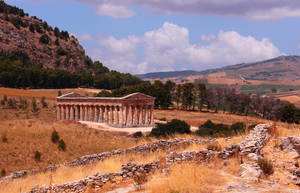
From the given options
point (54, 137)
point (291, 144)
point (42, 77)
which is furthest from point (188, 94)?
point (291, 144)

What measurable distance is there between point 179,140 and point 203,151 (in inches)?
197

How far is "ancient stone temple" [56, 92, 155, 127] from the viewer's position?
2906 inches

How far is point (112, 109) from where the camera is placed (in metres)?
77.0

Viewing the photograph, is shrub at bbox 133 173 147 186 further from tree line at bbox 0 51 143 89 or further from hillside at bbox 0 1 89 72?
hillside at bbox 0 1 89 72

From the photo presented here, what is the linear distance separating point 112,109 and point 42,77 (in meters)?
51.9

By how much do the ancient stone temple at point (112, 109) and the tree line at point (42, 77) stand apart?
121ft

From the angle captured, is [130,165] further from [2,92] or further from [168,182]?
[2,92]

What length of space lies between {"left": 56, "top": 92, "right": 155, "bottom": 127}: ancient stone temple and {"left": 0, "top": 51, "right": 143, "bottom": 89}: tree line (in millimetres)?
37032

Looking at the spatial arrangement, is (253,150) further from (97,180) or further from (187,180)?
(97,180)

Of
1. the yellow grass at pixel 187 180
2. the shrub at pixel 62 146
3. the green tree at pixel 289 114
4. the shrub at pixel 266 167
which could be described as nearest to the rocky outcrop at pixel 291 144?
the shrub at pixel 266 167

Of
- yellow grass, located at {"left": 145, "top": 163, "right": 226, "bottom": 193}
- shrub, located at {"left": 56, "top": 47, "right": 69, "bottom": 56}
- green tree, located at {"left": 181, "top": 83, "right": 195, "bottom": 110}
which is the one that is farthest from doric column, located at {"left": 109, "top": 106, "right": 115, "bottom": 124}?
shrub, located at {"left": 56, "top": 47, "right": 69, "bottom": 56}

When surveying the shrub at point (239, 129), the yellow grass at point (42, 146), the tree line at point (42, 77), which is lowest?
the yellow grass at point (42, 146)

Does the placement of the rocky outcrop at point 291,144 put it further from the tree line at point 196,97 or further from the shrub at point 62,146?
the tree line at point 196,97

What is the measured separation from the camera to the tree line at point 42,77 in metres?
111
